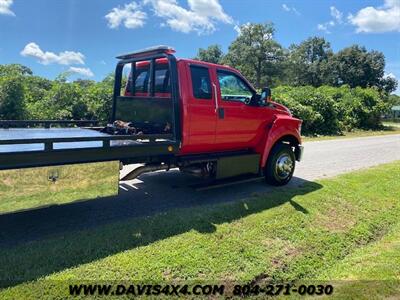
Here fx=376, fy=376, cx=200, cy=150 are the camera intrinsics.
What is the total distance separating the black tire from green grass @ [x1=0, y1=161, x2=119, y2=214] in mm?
3598

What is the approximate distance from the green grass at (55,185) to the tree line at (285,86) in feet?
25.3

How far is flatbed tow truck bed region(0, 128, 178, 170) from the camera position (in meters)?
4.23

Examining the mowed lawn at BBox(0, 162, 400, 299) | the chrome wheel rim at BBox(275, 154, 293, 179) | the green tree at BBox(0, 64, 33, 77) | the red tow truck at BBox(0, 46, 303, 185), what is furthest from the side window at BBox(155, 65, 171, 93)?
the green tree at BBox(0, 64, 33, 77)

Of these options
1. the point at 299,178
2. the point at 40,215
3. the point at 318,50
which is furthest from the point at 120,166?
the point at 318,50

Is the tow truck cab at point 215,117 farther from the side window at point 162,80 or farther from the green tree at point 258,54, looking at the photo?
the green tree at point 258,54

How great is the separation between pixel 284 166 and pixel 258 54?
183ft

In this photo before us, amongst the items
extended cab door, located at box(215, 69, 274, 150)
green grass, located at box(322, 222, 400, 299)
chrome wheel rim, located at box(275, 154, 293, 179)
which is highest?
extended cab door, located at box(215, 69, 274, 150)

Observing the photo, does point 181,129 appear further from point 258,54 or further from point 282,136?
point 258,54

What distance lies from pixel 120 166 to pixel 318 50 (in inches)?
3119

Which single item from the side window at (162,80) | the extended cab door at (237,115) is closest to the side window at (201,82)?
the extended cab door at (237,115)

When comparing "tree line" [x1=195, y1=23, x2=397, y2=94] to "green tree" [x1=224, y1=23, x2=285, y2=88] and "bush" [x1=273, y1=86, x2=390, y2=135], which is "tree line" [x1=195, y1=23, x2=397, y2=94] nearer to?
"green tree" [x1=224, y1=23, x2=285, y2=88]

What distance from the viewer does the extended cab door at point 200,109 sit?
6027 millimetres

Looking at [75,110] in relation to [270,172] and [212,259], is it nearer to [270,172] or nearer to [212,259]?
[270,172]

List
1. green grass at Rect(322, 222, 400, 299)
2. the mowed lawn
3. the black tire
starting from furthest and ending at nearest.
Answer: the black tire < green grass at Rect(322, 222, 400, 299) < the mowed lawn
